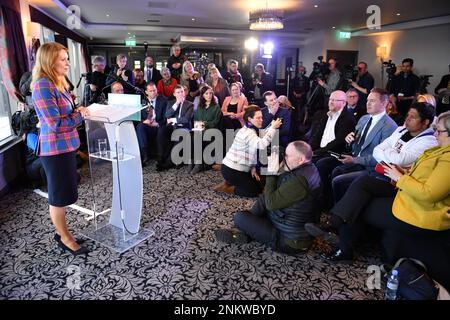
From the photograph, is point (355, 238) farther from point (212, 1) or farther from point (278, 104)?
point (212, 1)

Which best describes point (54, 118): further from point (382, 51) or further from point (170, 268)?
point (382, 51)

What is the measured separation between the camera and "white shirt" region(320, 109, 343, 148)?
345cm

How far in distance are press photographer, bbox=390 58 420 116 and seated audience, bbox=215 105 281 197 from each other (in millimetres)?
4561

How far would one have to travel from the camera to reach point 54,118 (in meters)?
2.02

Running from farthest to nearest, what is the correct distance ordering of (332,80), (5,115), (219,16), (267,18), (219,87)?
1. (219,16)
2. (332,80)
3. (267,18)
4. (219,87)
5. (5,115)

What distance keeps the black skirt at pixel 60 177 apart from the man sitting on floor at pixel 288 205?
1282mm

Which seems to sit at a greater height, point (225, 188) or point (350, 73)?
point (350, 73)

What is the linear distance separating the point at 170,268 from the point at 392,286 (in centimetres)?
142

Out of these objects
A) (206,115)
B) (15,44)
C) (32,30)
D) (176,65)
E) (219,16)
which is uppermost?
(219,16)

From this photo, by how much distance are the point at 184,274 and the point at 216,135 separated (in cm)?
267

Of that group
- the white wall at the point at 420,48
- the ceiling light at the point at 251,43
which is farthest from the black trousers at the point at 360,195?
the ceiling light at the point at 251,43

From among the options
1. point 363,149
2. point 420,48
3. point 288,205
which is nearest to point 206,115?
point 363,149

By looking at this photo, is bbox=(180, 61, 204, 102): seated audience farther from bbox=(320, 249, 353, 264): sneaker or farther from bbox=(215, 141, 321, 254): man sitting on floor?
bbox=(320, 249, 353, 264): sneaker

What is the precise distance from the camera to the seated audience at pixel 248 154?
321 cm
